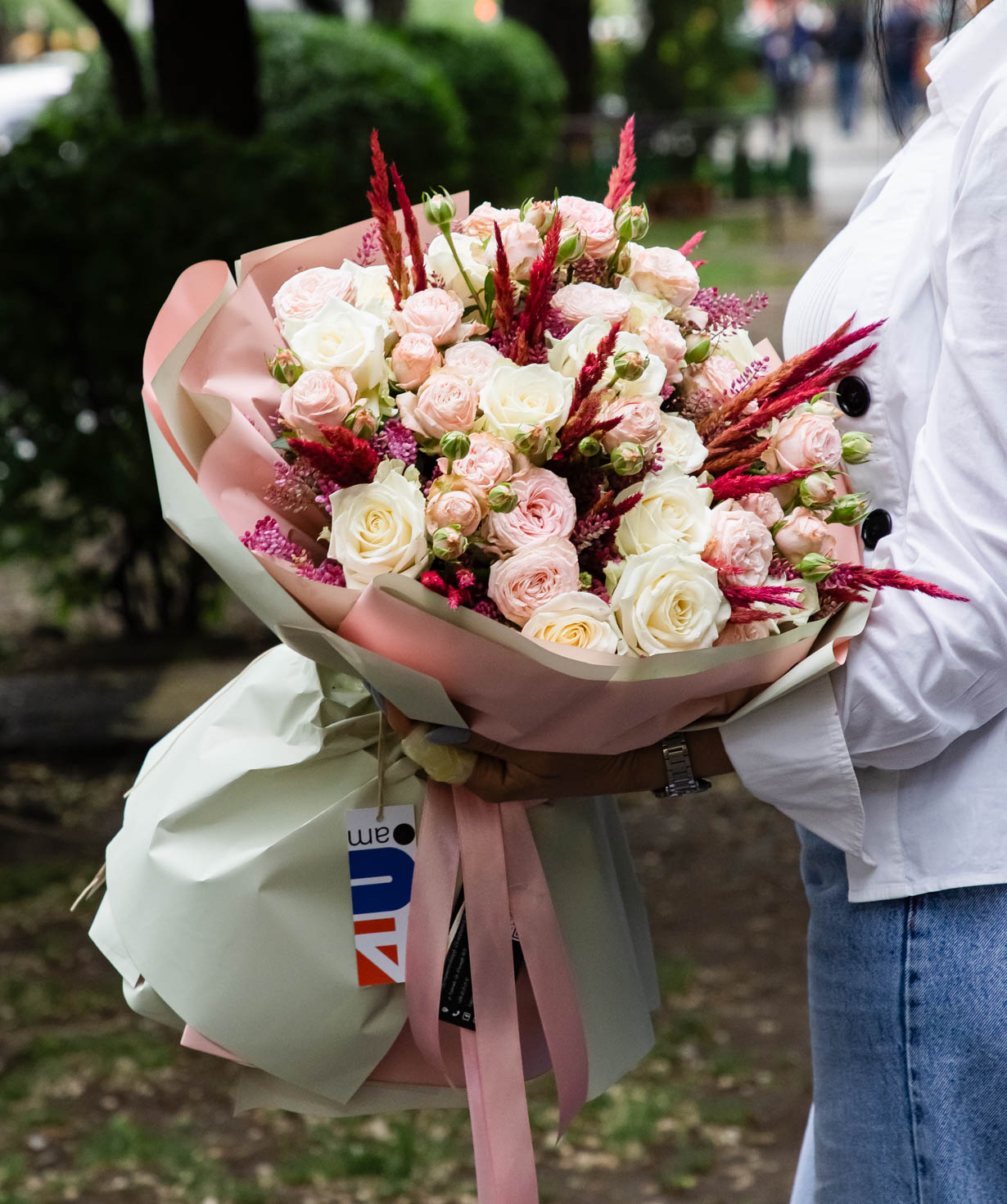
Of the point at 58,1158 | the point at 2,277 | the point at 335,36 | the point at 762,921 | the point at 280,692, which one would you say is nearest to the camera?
the point at 280,692

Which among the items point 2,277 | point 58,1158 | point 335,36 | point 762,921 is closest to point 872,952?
point 58,1158

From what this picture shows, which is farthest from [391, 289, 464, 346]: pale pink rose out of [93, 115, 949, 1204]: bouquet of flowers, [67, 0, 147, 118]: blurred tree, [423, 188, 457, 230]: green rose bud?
[67, 0, 147, 118]: blurred tree

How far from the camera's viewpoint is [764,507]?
1650mm

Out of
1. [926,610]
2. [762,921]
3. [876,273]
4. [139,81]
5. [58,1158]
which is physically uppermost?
[876,273]

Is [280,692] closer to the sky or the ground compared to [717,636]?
closer to the ground

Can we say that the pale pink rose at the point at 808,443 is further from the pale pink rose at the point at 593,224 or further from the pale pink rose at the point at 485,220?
the pale pink rose at the point at 485,220

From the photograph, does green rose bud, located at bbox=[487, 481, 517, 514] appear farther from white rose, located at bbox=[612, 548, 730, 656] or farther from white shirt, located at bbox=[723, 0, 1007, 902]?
white shirt, located at bbox=[723, 0, 1007, 902]

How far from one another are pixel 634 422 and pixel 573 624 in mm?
228

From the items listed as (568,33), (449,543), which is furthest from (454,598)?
(568,33)

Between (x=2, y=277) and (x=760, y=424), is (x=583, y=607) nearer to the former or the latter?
(x=760, y=424)

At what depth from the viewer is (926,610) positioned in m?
1.59

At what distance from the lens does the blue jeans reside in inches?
65.4

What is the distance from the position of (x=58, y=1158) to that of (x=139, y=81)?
14.9 feet

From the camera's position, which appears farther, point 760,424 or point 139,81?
point 139,81
